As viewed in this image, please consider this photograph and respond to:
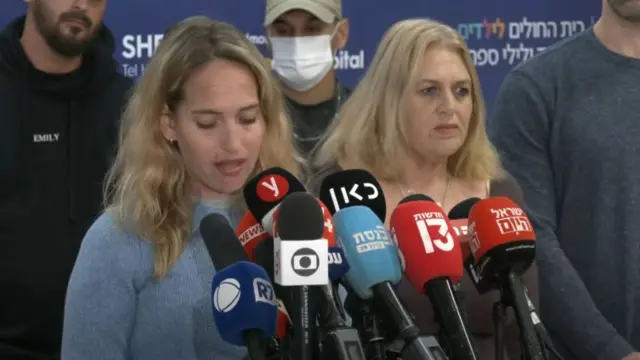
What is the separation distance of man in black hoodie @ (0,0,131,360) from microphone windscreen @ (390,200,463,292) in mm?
1403

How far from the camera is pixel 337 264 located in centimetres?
129

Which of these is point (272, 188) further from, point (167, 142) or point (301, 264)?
point (167, 142)

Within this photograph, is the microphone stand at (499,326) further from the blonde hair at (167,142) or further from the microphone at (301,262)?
the blonde hair at (167,142)

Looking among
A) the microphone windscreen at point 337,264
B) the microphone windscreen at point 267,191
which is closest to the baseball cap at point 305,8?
the microphone windscreen at point 267,191

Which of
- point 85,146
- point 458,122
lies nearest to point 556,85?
point 458,122

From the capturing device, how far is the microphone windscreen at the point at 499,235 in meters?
1.34

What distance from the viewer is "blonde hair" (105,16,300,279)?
172cm

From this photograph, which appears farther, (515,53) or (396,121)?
(515,53)

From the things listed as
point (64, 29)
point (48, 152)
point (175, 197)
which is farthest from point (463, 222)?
point (64, 29)

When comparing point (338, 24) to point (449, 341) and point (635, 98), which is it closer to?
point (635, 98)

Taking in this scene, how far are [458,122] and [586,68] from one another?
33 centimetres

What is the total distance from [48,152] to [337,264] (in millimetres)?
1527

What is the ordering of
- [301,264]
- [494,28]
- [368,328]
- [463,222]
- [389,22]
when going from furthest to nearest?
[494,28] → [389,22] → [463,222] → [368,328] → [301,264]

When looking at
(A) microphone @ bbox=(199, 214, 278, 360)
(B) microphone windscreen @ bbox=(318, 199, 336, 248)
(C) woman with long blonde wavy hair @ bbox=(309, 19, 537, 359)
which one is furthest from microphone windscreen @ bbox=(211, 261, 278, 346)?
(C) woman with long blonde wavy hair @ bbox=(309, 19, 537, 359)
